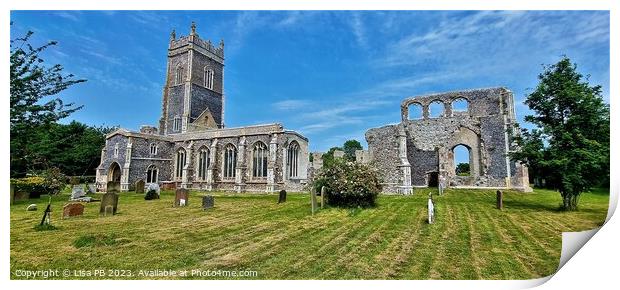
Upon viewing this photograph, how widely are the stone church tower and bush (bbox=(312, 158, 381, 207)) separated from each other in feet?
86.5

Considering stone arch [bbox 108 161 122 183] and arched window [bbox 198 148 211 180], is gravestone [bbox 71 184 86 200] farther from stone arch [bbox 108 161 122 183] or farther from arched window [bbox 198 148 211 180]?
arched window [bbox 198 148 211 180]

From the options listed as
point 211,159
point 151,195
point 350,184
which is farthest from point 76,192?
point 350,184

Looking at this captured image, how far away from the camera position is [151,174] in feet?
87.6

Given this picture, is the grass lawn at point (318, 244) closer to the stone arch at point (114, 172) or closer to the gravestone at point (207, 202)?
the gravestone at point (207, 202)

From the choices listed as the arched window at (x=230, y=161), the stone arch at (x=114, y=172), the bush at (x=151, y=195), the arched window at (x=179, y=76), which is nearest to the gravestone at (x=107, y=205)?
the bush at (x=151, y=195)

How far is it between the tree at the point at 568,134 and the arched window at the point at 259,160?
16925mm

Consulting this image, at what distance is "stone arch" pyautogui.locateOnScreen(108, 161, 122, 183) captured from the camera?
25.7 m

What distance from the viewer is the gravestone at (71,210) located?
962 centimetres

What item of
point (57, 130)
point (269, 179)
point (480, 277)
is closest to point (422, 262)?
point (480, 277)

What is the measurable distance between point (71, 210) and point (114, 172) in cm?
1857

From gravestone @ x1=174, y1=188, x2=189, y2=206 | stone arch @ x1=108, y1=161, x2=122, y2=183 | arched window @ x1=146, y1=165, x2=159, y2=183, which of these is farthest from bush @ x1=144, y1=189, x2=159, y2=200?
stone arch @ x1=108, y1=161, x2=122, y2=183

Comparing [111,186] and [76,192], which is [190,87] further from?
[76,192]

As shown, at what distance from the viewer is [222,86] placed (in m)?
39.9

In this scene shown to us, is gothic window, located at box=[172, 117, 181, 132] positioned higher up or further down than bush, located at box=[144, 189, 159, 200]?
higher up
